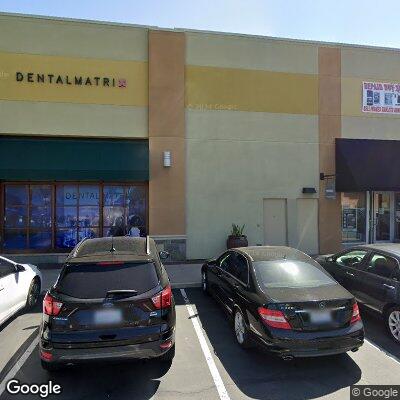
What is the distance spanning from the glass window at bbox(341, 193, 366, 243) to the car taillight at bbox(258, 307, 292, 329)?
392 inches

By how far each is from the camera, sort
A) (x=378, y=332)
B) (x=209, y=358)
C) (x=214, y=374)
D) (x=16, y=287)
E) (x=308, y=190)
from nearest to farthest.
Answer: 1. (x=214, y=374)
2. (x=209, y=358)
3. (x=378, y=332)
4. (x=16, y=287)
5. (x=308, y=190)

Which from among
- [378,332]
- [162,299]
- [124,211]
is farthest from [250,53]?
[162,299]

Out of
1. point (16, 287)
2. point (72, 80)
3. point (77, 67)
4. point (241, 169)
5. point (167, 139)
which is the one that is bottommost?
point (16, 287)

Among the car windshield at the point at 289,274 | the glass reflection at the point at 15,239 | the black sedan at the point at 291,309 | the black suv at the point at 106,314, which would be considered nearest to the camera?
the black suv at the point at 106,314

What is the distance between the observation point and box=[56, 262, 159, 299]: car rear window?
4.28 meters

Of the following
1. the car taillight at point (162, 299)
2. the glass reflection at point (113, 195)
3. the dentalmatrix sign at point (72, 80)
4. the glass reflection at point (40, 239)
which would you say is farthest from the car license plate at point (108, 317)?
the dentalmatrix sign at point (72, 80)

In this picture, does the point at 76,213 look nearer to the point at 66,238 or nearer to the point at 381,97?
the point at 66,238

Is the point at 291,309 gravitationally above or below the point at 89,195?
below

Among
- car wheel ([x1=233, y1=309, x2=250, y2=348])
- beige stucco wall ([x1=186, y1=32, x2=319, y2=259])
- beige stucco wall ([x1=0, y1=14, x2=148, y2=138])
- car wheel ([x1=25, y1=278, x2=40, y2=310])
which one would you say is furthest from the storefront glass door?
car wheel ([x1=25, y1=278, x2=40, y2=310])

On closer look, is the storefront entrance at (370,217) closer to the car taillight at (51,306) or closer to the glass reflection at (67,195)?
the glass reflection at (67,195)

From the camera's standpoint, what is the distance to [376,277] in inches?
244

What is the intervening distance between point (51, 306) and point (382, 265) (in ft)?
17.9

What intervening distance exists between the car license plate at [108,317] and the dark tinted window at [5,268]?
312cm

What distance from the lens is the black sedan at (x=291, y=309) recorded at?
14.9ft
